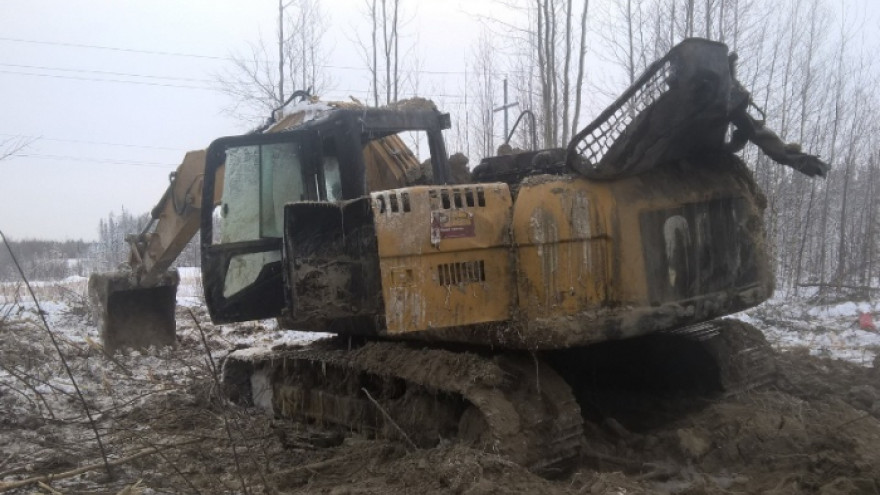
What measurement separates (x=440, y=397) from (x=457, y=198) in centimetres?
133

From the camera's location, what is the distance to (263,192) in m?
5.29

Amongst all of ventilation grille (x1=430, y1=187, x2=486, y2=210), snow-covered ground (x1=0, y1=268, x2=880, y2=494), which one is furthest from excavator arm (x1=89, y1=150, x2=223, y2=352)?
ventilation grille (x1=430, y1=187, x2=486, y2=210)

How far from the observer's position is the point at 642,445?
464cm

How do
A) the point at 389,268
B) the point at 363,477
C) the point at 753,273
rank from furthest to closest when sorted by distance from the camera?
1. the point at 753,273
2. the point at 363,477
3. the point at 389,268

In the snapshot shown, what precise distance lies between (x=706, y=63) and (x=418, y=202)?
1.62 m

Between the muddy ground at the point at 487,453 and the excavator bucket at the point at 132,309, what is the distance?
2.09 meters

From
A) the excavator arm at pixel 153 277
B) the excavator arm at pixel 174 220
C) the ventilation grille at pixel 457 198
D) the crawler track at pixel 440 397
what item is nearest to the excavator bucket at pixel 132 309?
the excavator arm at pixel 153 277

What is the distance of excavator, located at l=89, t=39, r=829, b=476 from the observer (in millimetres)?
4062

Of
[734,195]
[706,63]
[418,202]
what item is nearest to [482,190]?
[418,202]

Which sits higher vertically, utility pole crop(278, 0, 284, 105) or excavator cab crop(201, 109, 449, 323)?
utility pole crop(278, 0, 284, 105)

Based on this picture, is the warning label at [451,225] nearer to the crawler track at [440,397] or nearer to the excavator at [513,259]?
the excavator at [513,259]

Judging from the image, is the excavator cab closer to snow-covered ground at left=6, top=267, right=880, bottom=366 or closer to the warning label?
the warning label

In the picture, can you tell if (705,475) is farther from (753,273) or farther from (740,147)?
(740,147)

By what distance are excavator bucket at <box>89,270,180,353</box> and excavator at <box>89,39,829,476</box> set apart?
350 cm
